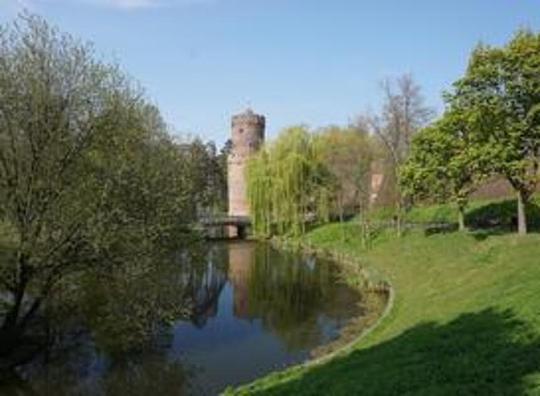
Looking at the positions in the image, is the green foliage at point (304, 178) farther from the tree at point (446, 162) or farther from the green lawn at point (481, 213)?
the tree at point (446, 162)

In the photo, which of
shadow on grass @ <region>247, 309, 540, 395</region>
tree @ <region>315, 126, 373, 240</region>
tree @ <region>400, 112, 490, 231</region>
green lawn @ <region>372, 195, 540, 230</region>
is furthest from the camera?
tree @ <region>315, 126, 373, 240</region>

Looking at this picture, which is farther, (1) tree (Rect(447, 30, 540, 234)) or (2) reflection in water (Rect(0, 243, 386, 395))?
(1) tree (Rect(447, 30, 540, 234))

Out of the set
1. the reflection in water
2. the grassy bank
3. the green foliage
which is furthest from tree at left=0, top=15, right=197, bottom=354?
the green foliage

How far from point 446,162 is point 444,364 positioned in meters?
20.0

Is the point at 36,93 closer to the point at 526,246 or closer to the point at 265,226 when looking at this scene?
the point at 526,246

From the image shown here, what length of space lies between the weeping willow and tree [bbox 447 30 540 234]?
91.4ft

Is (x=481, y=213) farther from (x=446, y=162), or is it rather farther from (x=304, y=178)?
(x=304, y=178)

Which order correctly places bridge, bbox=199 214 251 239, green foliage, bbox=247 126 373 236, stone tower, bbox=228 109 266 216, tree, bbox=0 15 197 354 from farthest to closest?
stone tower, bbox=228 109 266 216, bridge, bbox=199 214 251 239, green foliage, bbox=247 126 373 236, tree, bbox=0 15 197 354

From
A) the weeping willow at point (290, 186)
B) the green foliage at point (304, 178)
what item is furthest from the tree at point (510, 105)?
the weeping willow at point (290, 186)

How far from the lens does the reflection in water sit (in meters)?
18.0

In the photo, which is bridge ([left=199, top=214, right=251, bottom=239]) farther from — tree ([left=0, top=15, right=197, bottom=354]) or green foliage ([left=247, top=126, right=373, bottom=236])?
tree ([left=0, top=15, right=197, bottom=354])

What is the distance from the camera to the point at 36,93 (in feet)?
58.7

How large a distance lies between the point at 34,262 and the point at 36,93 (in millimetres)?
4120

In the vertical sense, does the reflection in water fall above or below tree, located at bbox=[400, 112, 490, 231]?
below
